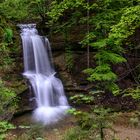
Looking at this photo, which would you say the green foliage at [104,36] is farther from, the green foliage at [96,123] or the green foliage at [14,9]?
the green foliage at [96,123]

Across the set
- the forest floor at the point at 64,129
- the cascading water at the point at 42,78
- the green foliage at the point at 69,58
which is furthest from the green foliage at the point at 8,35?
the forest floor at the point at 64,129

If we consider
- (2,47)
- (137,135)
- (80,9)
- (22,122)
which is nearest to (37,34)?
(80,9)

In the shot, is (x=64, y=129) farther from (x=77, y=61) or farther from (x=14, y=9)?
(x=14, y=9)

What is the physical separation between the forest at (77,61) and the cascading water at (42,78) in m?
0.13

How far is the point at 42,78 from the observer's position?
18.9 m

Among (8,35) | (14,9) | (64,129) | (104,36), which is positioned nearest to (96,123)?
(64,129)

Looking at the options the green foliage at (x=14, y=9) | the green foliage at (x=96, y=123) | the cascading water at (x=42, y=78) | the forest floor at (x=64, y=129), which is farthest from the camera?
the green foliage at (x=14, y=9)

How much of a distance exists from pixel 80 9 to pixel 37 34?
11.4 ft

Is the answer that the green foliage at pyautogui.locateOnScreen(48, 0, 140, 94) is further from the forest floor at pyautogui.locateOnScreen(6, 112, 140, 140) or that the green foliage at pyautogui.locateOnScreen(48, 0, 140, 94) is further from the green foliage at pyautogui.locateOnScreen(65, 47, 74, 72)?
the green foliage at pyautogui.locateOnScreen(65, 47, 74, 72)

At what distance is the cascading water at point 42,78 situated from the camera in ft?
54.4

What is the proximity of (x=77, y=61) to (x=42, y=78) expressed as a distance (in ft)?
8.65

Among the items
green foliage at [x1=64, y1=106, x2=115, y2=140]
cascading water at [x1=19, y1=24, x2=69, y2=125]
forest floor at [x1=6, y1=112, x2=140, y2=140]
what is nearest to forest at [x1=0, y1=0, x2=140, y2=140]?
forest floor at [x1=6, y1=112, x2=140, y2=140]

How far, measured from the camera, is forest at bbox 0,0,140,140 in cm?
1397

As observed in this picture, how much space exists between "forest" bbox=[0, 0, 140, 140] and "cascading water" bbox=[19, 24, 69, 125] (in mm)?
132
